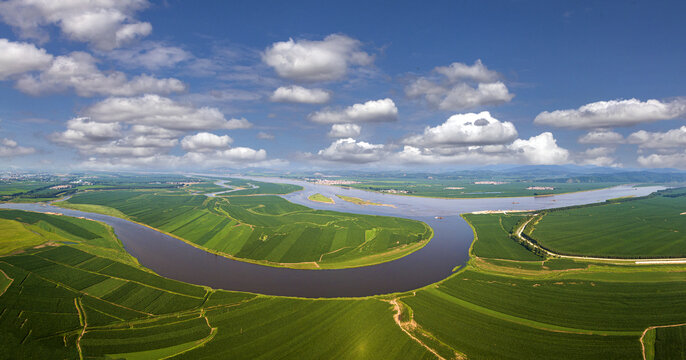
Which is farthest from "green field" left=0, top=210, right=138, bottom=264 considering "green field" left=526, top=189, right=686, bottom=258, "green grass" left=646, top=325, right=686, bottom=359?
"green field" left=526, top=189, right=686, bottom=258

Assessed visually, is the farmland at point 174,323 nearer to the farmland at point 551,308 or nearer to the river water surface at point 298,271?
the river water surface at point 298,271

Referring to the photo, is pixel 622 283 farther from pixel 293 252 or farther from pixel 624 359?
pixel 293 252

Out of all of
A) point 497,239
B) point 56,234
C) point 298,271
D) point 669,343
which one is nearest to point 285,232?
point 298,271

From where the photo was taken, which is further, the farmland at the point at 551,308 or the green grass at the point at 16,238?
the green grass at the point at 16,238

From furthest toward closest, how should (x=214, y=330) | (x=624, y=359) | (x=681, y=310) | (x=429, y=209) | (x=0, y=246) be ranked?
(x=429, y=209)
(x=0, y=246)
(x=681, y=310)
(x=214, y=330)
(x=624, y=359)

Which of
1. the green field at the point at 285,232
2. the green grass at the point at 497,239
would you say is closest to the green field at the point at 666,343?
the green grass at the point at 497,239

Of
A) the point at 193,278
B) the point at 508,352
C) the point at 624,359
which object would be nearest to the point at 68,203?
the point at 193,278

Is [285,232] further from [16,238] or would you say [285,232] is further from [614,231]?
[614,231]

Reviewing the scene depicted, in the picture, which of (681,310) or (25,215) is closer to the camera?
(681,310)
